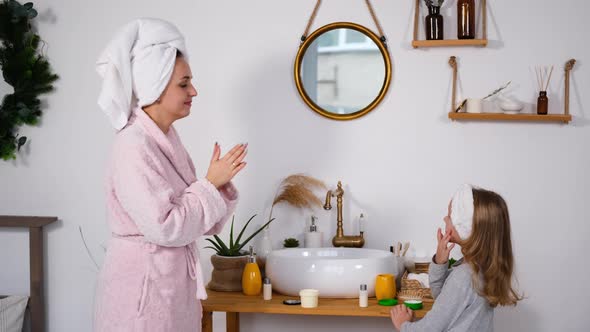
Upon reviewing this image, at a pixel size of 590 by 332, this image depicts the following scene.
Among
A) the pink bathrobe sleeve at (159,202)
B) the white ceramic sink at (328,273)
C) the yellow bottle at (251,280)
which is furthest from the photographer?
the yellow bottle at (251,280)

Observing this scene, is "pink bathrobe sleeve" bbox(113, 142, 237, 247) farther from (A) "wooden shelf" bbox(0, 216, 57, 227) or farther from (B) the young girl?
(A) "wooden shelf" bbox(0, 216, 57, 227)

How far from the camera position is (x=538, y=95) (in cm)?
289

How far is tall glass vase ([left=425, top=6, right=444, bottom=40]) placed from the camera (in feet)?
9.37

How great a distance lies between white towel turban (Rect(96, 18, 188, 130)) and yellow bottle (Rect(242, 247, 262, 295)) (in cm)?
81

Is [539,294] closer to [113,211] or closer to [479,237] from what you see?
[479,237]

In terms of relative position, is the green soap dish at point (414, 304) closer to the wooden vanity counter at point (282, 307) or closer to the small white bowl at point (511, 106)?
the wooden vanity counter at point (282, 307)

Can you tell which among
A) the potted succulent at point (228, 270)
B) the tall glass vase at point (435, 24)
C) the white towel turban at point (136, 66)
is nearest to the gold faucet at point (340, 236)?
the potted succulent at point (228, 270)

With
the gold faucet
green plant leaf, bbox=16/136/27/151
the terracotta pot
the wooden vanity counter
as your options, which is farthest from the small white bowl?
green plant leaf, bbox=16/136/27/151

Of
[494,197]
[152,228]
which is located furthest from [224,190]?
[494,197]

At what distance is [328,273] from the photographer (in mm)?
2562

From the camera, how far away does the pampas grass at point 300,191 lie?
116 inches

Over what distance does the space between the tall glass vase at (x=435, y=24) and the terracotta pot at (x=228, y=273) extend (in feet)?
3.53

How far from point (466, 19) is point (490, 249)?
1.01 metres

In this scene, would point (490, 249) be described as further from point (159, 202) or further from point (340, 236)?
point (159, 202)
